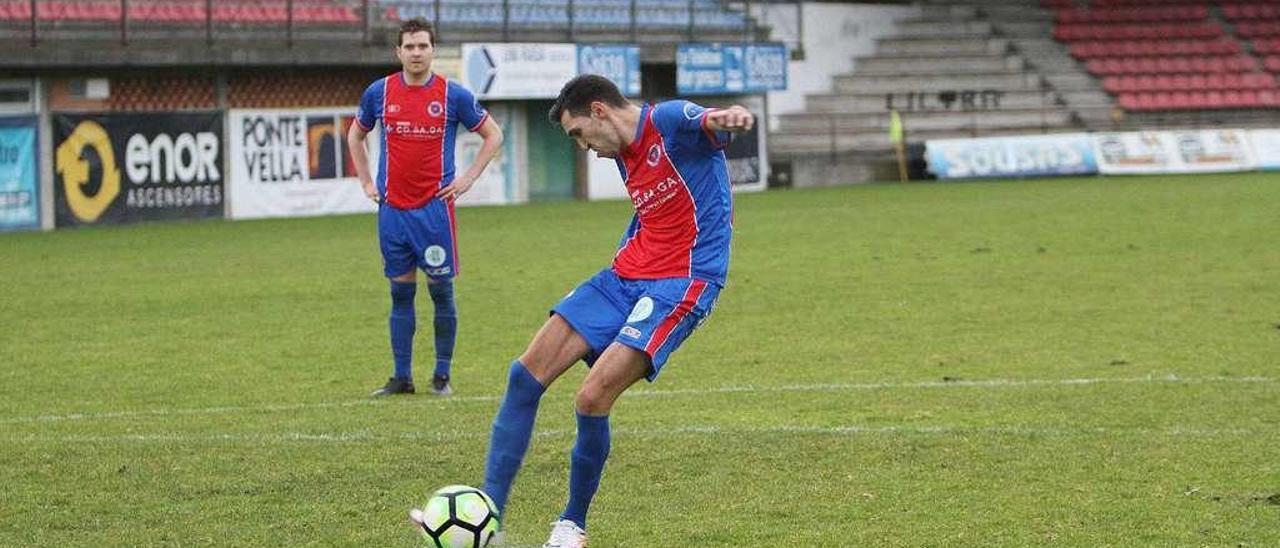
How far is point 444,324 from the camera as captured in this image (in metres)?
11.0

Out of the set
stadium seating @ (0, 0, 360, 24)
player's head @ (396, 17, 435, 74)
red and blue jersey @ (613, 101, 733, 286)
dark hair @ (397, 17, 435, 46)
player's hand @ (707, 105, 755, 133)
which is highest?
stadium seating @ (0, 0, 360, 24)

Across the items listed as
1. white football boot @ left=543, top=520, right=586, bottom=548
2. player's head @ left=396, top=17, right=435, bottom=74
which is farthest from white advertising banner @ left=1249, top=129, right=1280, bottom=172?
white football boot @ left=543, top=520, right=586, bottom=548

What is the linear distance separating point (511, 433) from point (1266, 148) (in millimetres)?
34081

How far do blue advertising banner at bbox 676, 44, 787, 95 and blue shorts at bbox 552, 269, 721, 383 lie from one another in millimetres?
27800

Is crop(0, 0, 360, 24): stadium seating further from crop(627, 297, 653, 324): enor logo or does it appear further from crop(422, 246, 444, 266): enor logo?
crop(627, 297, 653, 324): enor logo

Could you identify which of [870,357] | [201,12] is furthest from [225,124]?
[870,357]

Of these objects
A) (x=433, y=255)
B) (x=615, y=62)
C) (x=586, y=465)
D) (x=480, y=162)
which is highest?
(x=615, y=62)

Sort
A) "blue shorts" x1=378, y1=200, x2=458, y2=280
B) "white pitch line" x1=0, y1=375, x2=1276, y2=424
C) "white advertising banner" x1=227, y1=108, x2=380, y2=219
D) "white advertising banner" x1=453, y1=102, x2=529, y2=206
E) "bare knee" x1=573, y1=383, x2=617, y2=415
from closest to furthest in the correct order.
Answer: "bare knee" x1=573, y1=383, x2=617, y2=415 < "white pitch line" x1=0, y1=375, x2=1276, y2=424 < "blue shorts" x1=378, y1=200, x2=458, y2=280 < "white advertising banner" x1=227, y1=108, x2=380, y2=219 < "white advertising banner" x1=453, y1=102, x2=529, y2=206

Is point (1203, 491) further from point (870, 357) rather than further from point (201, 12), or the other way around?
point (201, 12)

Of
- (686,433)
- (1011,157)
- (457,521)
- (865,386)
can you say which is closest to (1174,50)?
(1011,157)

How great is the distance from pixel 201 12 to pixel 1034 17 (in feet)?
75.2

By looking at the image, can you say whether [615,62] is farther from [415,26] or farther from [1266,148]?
[415,26]

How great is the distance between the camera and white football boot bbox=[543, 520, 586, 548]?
6457mm

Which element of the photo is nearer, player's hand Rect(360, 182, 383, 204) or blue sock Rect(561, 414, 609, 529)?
blue sock Rect(561, 414, 609, 529)
